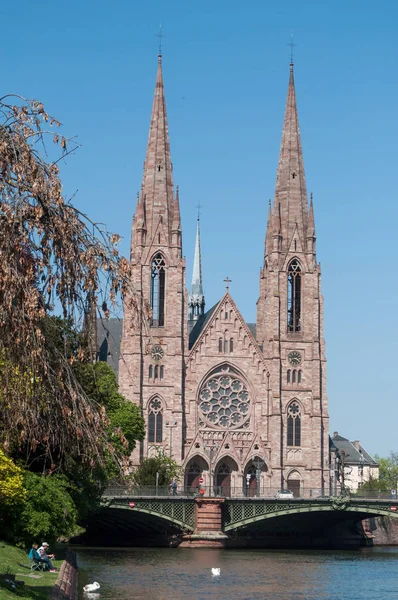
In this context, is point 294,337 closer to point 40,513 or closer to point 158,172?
point 158,172

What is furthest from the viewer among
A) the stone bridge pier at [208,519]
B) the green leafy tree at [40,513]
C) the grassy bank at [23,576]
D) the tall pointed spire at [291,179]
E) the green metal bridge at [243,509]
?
the tall pointed spire at [291,179]

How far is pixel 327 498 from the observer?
72.6 m

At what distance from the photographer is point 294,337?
95.7 m

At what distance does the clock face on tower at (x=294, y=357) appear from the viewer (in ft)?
313

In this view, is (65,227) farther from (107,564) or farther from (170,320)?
(170,320)

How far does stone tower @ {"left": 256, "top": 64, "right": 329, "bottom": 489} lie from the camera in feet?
306

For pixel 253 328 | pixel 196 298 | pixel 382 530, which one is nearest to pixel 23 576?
pixel 382 530

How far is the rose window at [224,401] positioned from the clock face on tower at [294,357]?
4600 mm

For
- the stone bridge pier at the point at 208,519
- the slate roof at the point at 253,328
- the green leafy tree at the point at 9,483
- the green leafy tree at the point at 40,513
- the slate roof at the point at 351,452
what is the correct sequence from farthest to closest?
the slate roof at the point at 351,452, the slate roof at the point at 253,328, the stone bridge pier at the point at 208,519, the green leafy tree at the point at 40,513, the green leafy tree at the point at 9,483

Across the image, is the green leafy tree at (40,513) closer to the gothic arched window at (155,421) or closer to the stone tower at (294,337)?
the gothic arched window at (155,421)

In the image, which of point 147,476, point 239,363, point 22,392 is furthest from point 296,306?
point 22,392

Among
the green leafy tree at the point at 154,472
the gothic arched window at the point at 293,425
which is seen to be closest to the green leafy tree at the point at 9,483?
the green leafy tree at the point at 154,472

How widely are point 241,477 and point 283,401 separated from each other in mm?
7466

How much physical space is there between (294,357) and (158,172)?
65.9 feet
